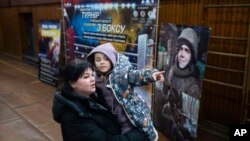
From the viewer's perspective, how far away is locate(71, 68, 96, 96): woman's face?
1.34 meters

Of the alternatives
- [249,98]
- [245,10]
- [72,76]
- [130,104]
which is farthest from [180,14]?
[72,76]

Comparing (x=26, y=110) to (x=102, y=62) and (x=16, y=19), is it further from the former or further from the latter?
(x=16, y=19)

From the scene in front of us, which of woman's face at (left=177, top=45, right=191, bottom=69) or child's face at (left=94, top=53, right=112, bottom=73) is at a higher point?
child's face at (left=94, top=53, right=112, bottom=73)

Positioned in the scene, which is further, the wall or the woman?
the wall

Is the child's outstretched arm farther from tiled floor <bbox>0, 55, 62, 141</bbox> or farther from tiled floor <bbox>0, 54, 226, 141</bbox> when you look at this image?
tiled floor <bbox>0, 55, 62, 141</bbox>

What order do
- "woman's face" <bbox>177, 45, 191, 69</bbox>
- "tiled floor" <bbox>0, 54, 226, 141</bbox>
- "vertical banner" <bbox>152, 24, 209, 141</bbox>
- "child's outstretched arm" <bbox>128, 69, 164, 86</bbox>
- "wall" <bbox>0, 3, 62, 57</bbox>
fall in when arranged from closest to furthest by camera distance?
"child's outstretched arm" <bbox>128, 69, 164, 86</bbox>
"vertical banner" <bbox>152, 24, 209, 141</bbox>
"woman's face" <bbox>177, 45, 191, 69</bbox>
"tiled floor" <bbox>0, 54, 226, 141</bbox>
"wall" <bbox>0, 3, 62, 57</bbox>

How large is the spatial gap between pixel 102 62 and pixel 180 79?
1.55 m

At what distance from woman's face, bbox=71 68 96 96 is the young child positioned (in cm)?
20

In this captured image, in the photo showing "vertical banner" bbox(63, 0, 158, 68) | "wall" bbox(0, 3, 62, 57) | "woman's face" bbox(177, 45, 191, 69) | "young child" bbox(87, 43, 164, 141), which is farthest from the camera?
"wall" bbox(0, 3, 62, 57)

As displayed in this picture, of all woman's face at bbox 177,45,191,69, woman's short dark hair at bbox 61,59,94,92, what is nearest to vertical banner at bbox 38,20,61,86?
woman's face at bbox 177,45,191,69


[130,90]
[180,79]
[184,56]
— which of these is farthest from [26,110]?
[130,90]

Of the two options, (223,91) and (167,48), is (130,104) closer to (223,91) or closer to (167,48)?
(167,48)

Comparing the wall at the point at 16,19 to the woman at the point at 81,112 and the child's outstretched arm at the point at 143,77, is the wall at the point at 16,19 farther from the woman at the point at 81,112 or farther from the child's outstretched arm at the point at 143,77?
the woman at the point at 81,112

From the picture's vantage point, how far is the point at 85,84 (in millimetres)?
1351
